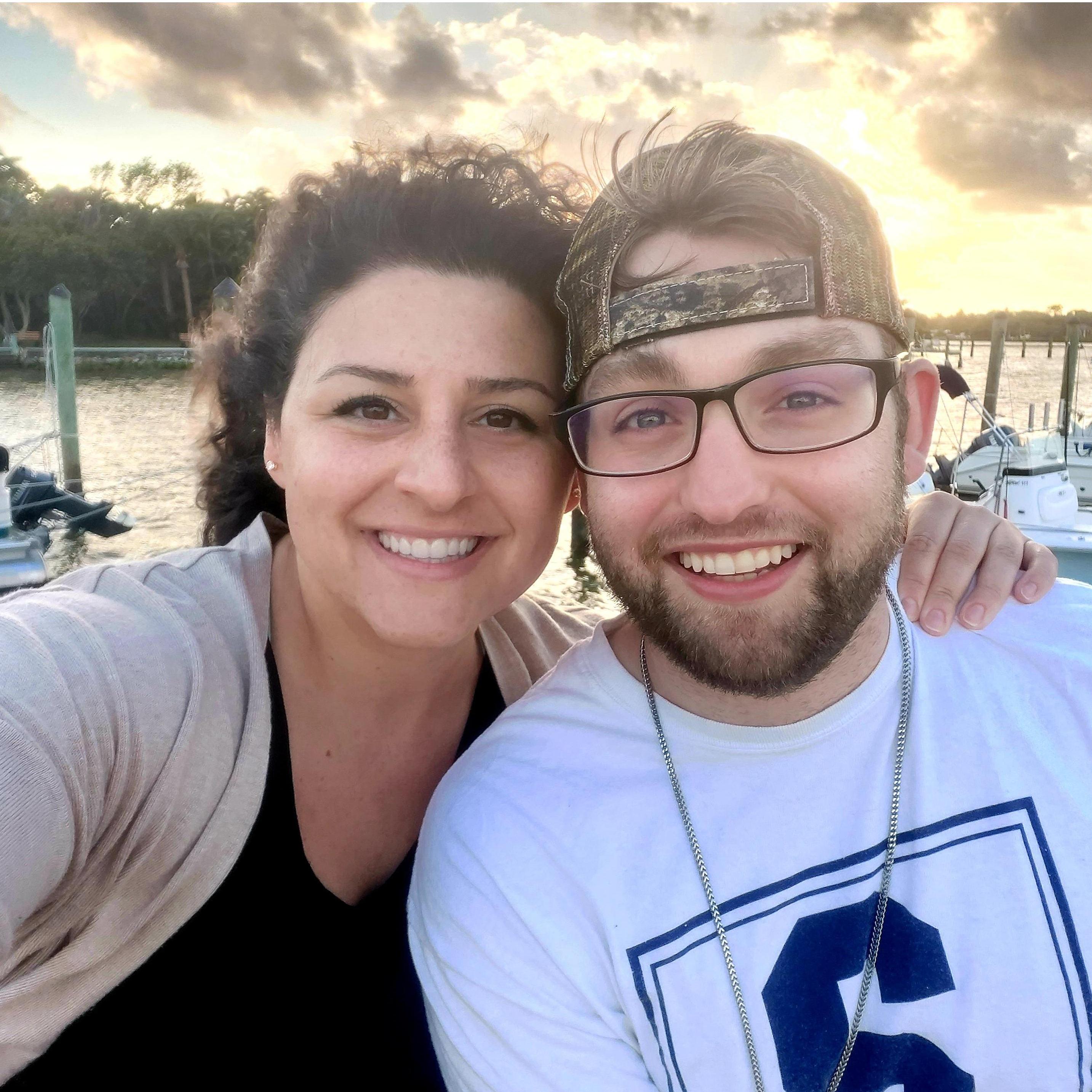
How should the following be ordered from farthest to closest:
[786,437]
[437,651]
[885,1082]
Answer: [437,651], [786,437], [885,1082]

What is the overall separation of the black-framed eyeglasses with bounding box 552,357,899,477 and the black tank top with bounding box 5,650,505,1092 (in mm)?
1130

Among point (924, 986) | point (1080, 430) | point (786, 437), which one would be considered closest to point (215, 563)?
point (786, 437)

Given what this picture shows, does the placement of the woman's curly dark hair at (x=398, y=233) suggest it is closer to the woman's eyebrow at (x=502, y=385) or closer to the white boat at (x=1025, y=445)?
the woman's eyebrow at (x=502, y=385)

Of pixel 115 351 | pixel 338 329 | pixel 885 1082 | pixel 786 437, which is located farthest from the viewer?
pixel 115 351

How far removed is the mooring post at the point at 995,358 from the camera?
22.9 metres

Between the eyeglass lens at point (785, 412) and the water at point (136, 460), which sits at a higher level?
the eyeglass lens at point (785, 412)

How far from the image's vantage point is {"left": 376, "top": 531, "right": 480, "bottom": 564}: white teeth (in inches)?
77.7

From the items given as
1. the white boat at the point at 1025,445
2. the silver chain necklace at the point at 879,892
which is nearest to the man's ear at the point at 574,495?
the silver chain necklace at the point at 879,892

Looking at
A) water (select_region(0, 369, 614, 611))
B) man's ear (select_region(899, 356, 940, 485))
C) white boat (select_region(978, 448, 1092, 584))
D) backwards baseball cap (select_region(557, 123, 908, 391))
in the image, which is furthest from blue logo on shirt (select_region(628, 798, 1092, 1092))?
white boat (select_region(978, 448, 1092, 584))

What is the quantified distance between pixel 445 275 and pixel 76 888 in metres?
1.51

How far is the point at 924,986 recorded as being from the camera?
1.47 metres

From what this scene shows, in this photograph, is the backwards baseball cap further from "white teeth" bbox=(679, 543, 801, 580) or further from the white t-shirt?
the white t-shirt

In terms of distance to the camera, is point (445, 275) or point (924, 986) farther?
point (445, 275)

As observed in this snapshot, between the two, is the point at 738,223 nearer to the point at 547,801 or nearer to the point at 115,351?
the point at 547,801
